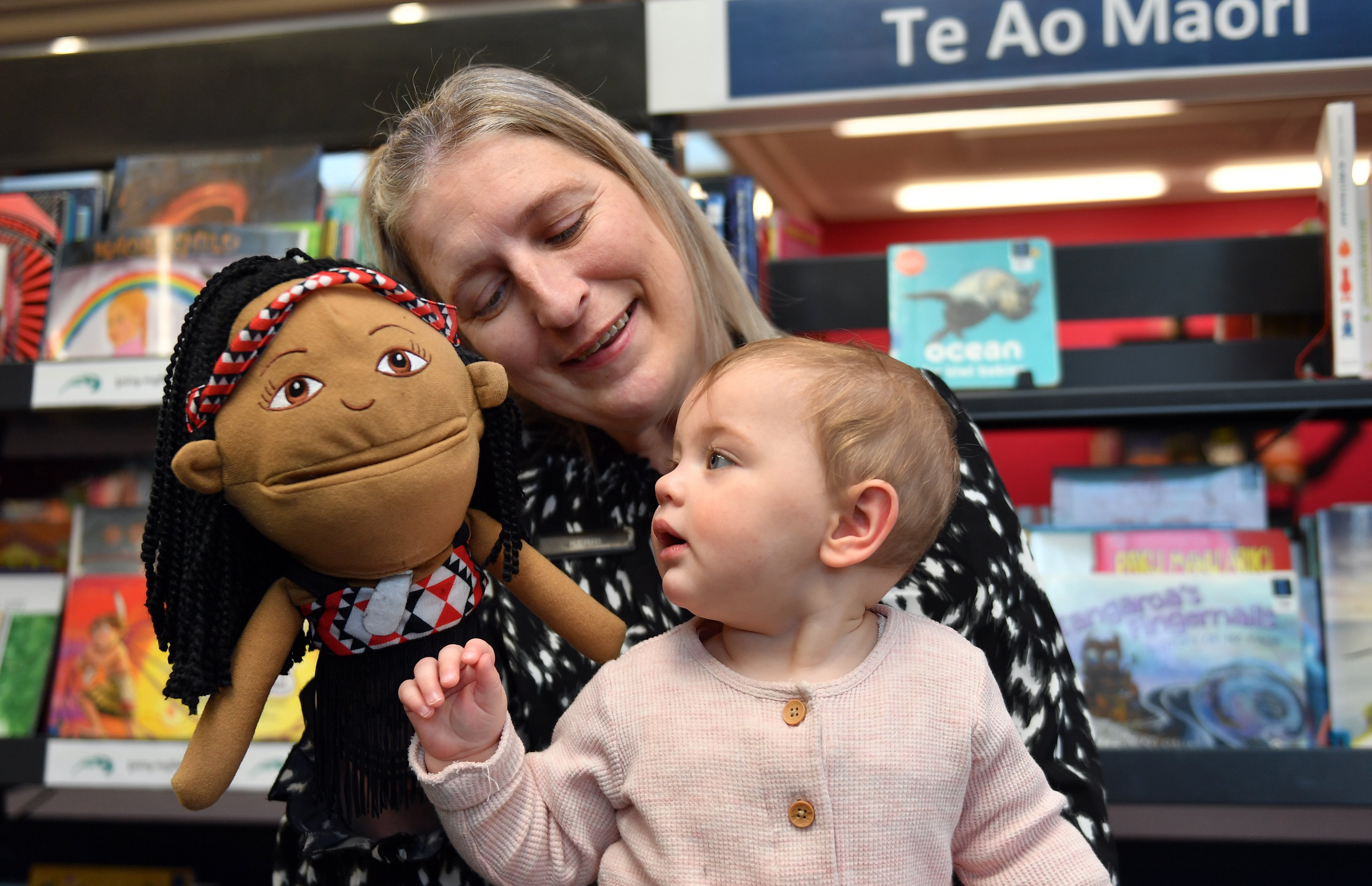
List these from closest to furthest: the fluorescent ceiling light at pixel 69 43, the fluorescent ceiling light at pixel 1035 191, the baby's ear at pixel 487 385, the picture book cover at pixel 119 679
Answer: the baby's ear at pixel 487 385
the picture book cover at pixel 119 679
the fluorescent ceiling light at pixel 69 43
the fluorescent ceiling light at pixel 1035 191

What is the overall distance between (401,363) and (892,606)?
0.52 m

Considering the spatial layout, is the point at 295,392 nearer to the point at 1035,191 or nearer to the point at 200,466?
the point at 200,466

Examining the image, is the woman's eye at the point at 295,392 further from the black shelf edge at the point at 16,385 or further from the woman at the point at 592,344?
the black shelf edge at the point at 16,385

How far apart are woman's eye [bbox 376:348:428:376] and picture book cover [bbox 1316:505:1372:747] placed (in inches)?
56.2

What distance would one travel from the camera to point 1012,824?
0.79 m

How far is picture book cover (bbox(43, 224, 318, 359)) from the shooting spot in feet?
5.45

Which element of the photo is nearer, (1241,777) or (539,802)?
(539,802)

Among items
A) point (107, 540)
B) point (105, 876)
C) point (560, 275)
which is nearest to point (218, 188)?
point (107, 540)

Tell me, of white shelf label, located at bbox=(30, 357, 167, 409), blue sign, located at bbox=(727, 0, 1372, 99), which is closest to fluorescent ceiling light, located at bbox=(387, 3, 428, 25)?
blue sign, located at bbox=(727, 0, 1372, 99)

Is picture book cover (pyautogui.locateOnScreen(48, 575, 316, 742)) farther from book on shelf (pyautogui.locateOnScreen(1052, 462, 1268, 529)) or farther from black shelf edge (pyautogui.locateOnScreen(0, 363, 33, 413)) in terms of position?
book on shelf (pyautogui.locateOnScreen(1052, 462, 1268, 529))

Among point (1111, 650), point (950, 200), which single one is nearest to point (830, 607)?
point (1111, 650)

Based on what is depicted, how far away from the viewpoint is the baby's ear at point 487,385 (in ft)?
2.53

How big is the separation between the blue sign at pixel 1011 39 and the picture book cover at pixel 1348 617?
2.31ft

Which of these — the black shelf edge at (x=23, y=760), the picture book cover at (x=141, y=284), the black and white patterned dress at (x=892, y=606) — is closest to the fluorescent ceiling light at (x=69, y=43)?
the picture book cover at (x=141, y=284)
